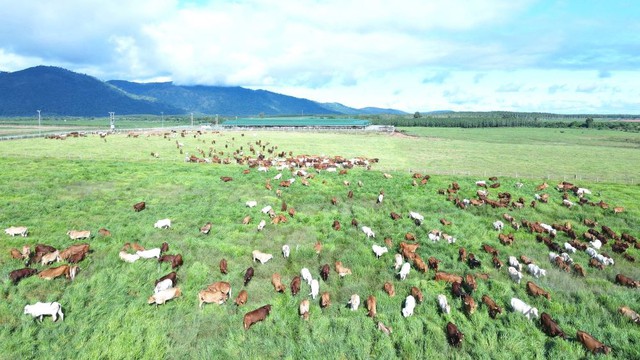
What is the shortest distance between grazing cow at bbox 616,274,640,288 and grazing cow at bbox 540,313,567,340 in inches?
237

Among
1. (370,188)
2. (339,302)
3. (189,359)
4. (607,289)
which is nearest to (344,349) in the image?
(339,302)

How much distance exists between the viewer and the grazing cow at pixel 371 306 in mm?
12016

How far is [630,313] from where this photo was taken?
40.0 feet

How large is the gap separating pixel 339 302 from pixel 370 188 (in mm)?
16679

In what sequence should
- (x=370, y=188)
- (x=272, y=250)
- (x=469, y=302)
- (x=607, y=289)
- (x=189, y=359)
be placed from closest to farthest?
1. (x=189, y=359)
2. (x=469, y=302)
3. (x=607, y=289)
4. (x=272, y=250)
5. (x=370, y=188)

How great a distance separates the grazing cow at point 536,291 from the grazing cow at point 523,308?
1.31 metres

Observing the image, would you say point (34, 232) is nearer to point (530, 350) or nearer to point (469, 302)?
point (469, 302)

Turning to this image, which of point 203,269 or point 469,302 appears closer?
point 469,302

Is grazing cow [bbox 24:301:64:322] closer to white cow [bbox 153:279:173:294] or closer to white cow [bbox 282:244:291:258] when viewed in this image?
white cow [bbox 153:279:173:294]

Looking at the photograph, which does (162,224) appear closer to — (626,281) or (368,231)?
(368,231)

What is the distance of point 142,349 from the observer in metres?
10.3

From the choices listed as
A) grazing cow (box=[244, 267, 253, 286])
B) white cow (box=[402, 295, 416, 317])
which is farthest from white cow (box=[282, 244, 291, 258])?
white cow (box=[402, 295, 416, 317])

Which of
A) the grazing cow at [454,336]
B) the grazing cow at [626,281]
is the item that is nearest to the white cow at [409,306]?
the grazing cow at [454,336]

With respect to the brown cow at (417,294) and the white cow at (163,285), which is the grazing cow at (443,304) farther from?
the white cow at (163,285)
